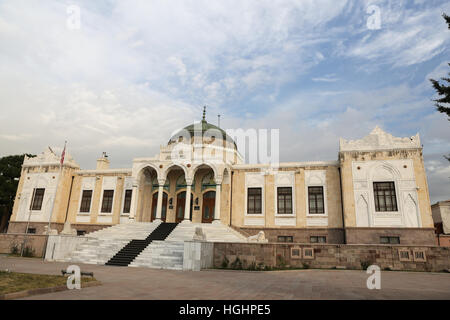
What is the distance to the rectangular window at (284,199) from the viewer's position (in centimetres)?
2305

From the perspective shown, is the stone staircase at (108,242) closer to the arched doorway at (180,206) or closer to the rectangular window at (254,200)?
the arched doorway at (180,206)

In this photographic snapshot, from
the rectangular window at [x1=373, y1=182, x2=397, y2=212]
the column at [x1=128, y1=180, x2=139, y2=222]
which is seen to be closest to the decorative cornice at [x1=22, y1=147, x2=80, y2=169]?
the column at [x1=128, y1=180, x2=139, y2=222]

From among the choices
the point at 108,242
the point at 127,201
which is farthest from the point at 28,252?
the point at 127,201

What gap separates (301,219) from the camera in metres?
22.4

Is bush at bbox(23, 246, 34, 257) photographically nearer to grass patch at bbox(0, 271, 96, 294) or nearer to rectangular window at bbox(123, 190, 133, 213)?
rectangular window at bbox(123, 190, 133, 213)

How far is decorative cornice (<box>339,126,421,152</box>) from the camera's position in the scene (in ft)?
67.8

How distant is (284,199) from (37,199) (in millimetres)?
21424

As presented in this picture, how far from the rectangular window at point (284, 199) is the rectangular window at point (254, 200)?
149cm

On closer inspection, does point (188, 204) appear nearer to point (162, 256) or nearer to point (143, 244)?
point (143, 244)

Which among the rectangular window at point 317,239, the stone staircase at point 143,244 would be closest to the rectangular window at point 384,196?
the rectangular window at point 317,239

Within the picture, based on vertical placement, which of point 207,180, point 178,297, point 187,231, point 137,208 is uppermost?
point 207,180
